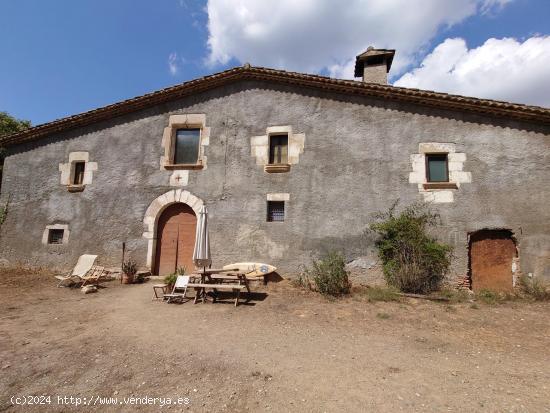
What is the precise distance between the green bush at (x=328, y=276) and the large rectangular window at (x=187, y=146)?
537 cm

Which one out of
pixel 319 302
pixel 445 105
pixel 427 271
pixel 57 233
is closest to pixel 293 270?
pixel 319 302

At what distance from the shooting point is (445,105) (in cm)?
885

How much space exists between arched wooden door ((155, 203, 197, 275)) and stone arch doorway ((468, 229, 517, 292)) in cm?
825

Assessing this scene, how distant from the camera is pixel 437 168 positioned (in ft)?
29.2

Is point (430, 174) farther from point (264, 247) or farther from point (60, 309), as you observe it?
point (60, 309)

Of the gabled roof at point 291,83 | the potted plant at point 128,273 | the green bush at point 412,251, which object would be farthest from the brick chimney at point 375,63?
the potted plant at point 128,273

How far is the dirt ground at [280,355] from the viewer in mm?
3334

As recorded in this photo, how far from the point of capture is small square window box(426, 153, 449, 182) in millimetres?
8828

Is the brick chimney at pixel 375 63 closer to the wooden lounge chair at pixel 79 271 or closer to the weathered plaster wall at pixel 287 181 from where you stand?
the weathered plaster wall at pixel 287 181

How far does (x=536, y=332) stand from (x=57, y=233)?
13.6m

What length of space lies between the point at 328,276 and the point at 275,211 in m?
2.61

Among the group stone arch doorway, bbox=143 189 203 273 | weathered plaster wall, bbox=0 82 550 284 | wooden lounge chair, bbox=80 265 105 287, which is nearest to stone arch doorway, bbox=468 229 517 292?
weathered plaster wall, bbox=0 82 550 284

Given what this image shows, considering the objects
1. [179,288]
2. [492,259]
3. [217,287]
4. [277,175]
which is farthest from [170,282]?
[492,259]

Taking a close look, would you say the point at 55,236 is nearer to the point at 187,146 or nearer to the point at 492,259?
the point at 187,146
